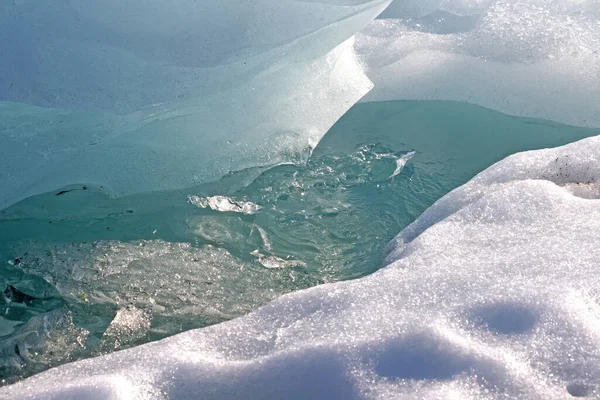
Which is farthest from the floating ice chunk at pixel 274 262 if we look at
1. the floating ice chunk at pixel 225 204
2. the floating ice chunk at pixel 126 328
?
the floating ice chunk at pixel 126 328

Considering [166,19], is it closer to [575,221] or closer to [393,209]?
[393,209]

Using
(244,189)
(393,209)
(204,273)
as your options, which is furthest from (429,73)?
(204,273)

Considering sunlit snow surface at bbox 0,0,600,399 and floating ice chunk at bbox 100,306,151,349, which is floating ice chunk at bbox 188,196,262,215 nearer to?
sunlit snow surface at bbox 0,0,600,399

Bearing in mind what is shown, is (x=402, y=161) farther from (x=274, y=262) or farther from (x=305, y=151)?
(x=274, y=262)

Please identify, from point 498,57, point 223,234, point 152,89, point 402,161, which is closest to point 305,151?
point 402,161

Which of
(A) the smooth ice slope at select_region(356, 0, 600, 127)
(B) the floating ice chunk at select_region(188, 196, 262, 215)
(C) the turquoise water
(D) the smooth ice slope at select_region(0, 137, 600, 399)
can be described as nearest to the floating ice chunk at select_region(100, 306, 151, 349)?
(C) the turquoise water
